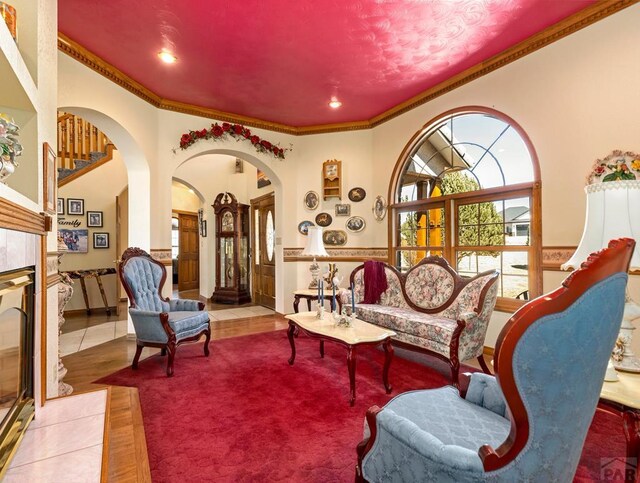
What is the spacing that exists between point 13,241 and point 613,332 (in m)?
2.27

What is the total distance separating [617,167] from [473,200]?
1.46 m

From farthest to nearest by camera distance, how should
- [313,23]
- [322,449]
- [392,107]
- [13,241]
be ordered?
[392,107], [313,23], [322,449], [13,241]

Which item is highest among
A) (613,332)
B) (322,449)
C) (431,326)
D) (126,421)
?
(613,332)

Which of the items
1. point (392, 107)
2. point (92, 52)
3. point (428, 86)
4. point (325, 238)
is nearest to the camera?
point (92, 52)

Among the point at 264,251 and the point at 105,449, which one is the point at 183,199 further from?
the point at 105,449

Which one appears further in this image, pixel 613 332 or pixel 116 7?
pixel 116 7

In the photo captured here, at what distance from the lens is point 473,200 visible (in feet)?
13.2

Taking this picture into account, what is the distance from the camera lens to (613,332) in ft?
3.03

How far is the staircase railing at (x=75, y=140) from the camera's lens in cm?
566

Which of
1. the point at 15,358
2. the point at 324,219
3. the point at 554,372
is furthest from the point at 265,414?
the point at 324,219

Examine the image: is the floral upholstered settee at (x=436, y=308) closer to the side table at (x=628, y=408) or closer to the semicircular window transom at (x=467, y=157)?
the semicircular window transom at (x=467, y=157)

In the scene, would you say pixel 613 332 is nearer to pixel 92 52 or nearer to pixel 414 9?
pixel 414 9

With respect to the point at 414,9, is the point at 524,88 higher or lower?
lower

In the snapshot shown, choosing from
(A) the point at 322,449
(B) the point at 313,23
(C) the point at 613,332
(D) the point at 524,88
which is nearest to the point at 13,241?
(A) the point at 322,449
